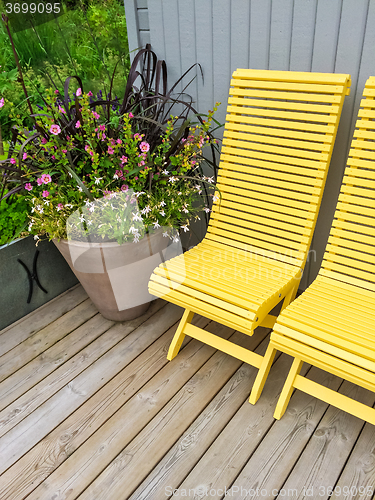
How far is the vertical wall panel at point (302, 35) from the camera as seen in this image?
1.97 meters

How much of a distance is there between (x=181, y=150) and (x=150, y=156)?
19cm

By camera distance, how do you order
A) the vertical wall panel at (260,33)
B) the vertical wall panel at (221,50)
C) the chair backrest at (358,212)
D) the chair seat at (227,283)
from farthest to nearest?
1. the vertical wall panel at (221,50)
2. the vertical wall panel at (260,33)
3. the chair backrest at (358,212)
4. the chair seat at (227,283)

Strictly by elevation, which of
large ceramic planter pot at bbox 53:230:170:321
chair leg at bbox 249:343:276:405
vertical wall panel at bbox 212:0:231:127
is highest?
vertical wall panel at bbox 212:0:231:127

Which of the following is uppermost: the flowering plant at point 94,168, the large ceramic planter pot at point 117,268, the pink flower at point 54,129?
the pink flower at point 54,129

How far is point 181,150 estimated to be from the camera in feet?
7.01

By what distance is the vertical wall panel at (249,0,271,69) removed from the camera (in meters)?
2.10

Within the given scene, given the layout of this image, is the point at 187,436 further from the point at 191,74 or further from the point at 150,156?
the point at 191,74

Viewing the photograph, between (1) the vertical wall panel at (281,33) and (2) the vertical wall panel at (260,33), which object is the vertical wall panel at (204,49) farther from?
(1) the vertical wall panel at (281,33)

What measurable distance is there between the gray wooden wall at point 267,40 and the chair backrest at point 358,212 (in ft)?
0.79

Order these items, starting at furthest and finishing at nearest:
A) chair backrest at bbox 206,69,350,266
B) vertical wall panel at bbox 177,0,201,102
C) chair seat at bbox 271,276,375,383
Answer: vertical wall panel at bbox 177,0,201,102 → chair backrest at bbox 206,69,350,266 → chair seat at bbox 271,276,375,383

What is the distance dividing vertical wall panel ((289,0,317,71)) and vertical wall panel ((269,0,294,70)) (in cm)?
3

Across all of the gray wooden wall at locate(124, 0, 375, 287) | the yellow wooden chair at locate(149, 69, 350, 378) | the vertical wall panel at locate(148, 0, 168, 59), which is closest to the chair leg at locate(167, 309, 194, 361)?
the yellow wooden chair at locate(149, 69, 350, 378)

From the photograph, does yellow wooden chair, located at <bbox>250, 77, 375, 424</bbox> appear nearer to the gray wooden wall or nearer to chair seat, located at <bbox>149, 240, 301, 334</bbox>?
chair seat, located at <bbox>149, 240, 301, 334</bbox>

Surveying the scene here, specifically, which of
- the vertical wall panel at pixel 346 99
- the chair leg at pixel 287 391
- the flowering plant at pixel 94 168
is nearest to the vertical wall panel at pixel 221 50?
the flowering plant at pixel 94 168
